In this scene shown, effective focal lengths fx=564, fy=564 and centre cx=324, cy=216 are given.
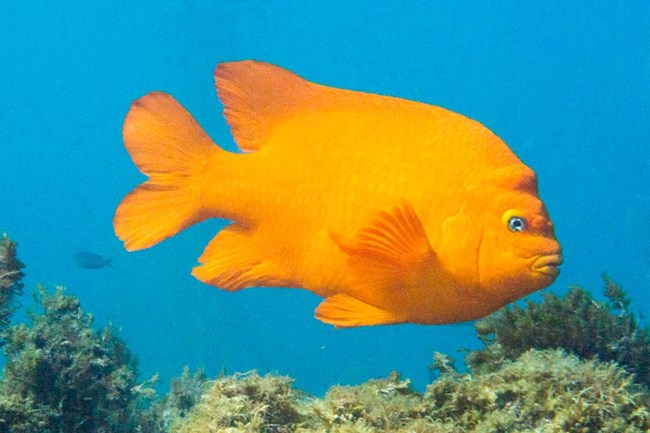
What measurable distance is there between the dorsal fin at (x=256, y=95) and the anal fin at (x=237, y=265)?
43 centimetres

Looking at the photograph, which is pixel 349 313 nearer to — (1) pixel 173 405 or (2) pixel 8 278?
(2) pixel 8 278

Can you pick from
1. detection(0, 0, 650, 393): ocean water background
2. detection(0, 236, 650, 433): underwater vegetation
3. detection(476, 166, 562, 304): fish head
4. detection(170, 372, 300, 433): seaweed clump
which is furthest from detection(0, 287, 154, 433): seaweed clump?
detection(0, 0, 650, 393): ocean water background

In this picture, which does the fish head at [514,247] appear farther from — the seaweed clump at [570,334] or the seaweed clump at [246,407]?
the seaweed clump at [570,334]

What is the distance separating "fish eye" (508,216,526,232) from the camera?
6.46 feet

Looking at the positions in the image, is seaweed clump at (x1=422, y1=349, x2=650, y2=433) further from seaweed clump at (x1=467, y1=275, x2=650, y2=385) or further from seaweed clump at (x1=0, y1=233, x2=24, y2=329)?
seaweed clump at (x1=0, y1=233, x2=24, y2=329)

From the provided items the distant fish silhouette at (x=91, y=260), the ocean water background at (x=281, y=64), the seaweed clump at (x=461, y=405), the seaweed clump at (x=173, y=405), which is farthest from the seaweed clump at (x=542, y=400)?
the ocean water background at (x=281, y=64)

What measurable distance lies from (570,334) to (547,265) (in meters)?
1.93

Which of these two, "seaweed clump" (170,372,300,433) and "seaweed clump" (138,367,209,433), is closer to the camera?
"seaweed clump" (170,372,300,433)

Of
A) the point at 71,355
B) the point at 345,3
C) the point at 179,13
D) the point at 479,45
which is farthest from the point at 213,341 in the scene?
the point at 479,45

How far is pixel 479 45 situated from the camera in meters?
73.4

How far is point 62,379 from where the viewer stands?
3717 millimetres

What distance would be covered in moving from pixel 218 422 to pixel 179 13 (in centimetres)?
4771

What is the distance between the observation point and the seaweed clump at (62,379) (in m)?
3.52

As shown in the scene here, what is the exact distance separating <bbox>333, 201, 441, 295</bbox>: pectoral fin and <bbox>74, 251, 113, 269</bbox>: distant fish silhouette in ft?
49.1
